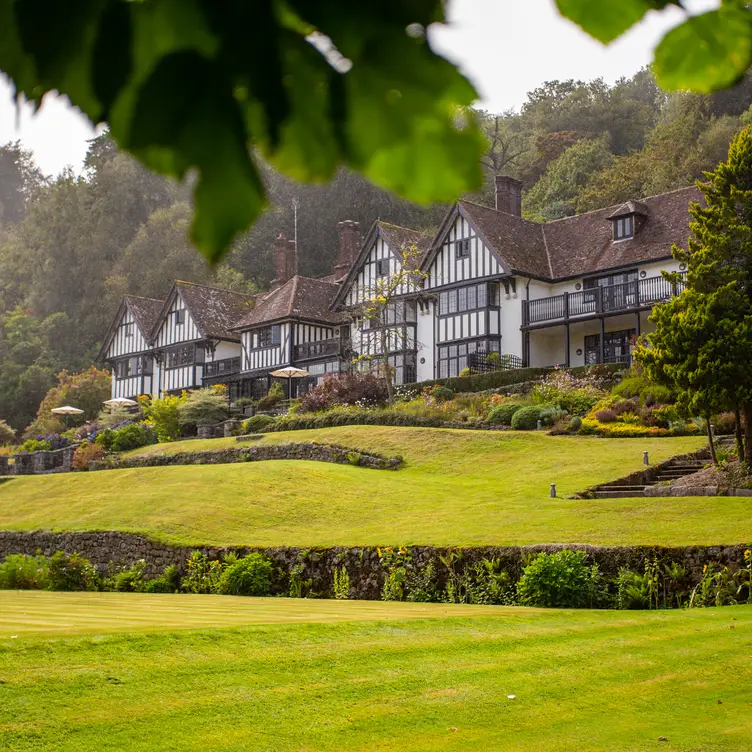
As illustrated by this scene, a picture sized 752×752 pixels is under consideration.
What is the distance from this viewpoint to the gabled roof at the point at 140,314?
60.6 metres

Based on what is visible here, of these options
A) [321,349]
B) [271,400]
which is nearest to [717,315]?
[271,400]

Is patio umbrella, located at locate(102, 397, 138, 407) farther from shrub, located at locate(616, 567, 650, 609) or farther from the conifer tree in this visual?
shrub, located at locate(616, 567, 650, 609)

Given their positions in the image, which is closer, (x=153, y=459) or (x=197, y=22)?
(x=197, y=22)

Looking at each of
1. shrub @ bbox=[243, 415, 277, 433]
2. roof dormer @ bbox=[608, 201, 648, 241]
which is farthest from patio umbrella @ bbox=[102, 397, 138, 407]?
roof dormer @ bbox=[608, 201, 648, 241]

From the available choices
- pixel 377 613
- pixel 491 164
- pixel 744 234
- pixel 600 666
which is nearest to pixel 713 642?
pixel 600 666

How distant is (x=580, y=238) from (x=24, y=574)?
33181mm

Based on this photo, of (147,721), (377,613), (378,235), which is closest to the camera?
(147,721)

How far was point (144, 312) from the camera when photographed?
203ft

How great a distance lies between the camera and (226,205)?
1065 millimetres

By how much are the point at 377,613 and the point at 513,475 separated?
43.1ft

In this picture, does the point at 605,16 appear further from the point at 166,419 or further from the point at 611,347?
the point at 166,419

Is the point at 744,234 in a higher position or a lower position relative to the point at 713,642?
higher

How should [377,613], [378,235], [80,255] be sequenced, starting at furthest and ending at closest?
1. [80,255]
2. [378,235]
3. [377,613]

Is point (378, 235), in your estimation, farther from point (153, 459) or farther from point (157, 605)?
point (157, 605)
